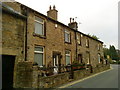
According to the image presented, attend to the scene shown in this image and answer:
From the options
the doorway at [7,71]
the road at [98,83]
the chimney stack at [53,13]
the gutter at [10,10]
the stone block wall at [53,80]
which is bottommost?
the road at [98,83]

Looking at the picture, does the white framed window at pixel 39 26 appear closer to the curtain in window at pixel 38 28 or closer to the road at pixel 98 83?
the curtain in window at pixel 38 28

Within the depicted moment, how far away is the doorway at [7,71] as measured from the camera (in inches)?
371

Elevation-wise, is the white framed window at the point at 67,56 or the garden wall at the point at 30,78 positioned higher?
the white framed window at the point at 67,56

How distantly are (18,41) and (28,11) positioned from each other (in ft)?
9.61

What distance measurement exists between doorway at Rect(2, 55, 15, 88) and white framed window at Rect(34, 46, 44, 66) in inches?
107

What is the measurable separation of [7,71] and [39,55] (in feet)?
11.8

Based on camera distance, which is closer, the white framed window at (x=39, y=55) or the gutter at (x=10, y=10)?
the gutter at (x=10, y=10)

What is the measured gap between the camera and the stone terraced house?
9422 mm

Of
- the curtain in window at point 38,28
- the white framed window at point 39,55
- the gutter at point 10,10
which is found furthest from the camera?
the curtain in window at point 38,28

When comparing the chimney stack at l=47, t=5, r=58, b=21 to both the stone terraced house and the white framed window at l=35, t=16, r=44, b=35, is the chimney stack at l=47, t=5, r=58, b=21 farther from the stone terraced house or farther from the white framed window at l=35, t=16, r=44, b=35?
the white framed window at l=35, t=16, r=44, b=35

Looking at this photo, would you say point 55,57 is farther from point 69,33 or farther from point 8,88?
point 8,88

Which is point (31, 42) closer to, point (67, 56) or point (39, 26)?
point (39, 26)

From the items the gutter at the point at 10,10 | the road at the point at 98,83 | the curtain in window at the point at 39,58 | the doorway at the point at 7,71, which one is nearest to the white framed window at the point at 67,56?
the road at the point at 98,83

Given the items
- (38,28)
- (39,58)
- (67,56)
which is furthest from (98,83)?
(38,28)
